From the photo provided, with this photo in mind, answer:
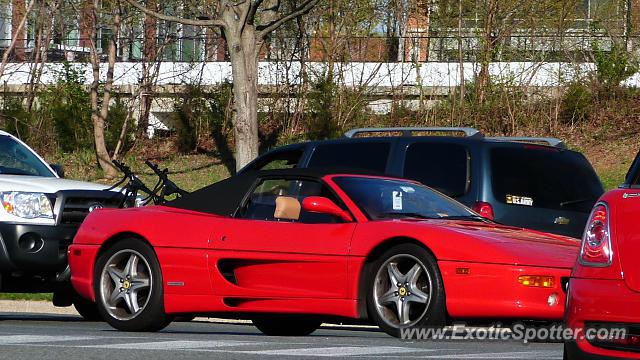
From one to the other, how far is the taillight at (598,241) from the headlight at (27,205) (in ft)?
22.2

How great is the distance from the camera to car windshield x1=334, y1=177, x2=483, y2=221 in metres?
9.99

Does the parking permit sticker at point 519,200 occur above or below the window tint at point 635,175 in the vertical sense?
below

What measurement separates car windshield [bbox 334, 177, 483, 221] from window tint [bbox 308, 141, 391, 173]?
218 cm

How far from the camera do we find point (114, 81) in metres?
30.2

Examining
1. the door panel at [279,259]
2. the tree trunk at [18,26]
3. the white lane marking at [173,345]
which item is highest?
the tree trunk at [18,26]

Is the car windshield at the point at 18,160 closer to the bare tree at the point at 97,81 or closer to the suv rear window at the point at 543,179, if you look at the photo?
the suv rear window at the point at 543,179

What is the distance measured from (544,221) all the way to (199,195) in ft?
11.0

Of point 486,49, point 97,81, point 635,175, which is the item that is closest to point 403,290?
point 635,175

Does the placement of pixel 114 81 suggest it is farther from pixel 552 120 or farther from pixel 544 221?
pixel 544 221

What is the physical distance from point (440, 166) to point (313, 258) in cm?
314

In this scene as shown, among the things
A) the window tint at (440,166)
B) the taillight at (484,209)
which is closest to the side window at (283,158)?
the window tint at (440,166)

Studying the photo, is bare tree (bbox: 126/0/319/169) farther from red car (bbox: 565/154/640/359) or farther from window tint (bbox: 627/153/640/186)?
red car (bbox: 565/154/640/359)

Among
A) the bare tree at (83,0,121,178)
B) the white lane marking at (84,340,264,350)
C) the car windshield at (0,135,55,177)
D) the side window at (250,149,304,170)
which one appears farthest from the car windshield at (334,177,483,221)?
the bare tree at (83,0,121,178)

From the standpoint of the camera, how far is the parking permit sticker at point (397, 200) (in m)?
10.2
